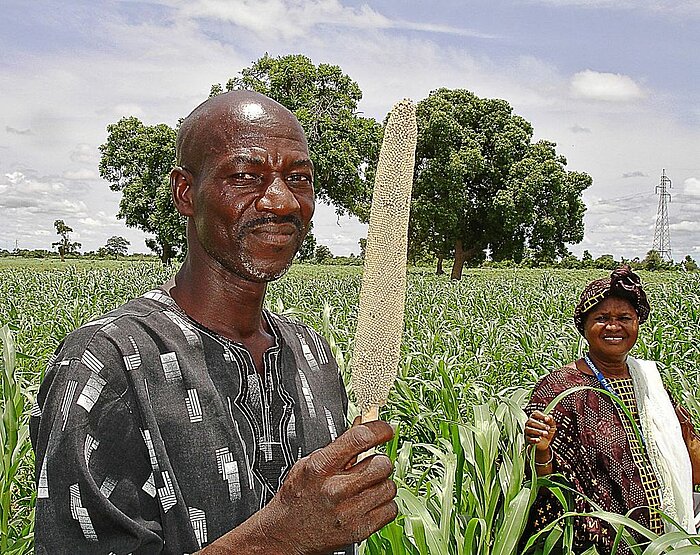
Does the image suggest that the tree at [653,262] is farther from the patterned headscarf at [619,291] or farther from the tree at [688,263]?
the patterned headscarf at [619,291]

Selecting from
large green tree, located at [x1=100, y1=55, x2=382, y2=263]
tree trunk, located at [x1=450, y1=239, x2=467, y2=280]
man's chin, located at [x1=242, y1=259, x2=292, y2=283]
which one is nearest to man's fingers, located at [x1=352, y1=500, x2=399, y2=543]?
man's chin, located at [x1=242, y1=259, x2=292, y2=283]

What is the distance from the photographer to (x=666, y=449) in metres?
2.76

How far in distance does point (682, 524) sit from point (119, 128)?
26.2m

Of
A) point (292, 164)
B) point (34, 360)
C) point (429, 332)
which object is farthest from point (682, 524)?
point (34, 360)

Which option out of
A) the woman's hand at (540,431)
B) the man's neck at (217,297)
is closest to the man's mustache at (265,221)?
the man's neck at (217,297)

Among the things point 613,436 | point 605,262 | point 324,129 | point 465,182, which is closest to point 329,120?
point 324,129

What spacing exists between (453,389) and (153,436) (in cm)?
376

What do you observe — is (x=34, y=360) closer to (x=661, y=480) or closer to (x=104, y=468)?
(x=661, y=480)

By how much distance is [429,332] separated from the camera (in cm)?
741

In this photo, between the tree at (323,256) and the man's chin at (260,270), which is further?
the tree at (323,256)

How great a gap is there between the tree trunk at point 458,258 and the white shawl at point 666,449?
2367cm

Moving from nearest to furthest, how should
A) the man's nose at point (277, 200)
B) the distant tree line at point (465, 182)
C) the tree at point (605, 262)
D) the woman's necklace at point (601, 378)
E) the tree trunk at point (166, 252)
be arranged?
the man's nose at point (277, 200) → the woman's necklace at point (601, 378) → the tree trunk at point (166, 252) → the distant tree line at point (465, 182) → the tree at point (605, 262)

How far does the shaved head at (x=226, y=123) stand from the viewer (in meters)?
1.20

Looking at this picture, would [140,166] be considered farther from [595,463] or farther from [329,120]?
[595,463]
